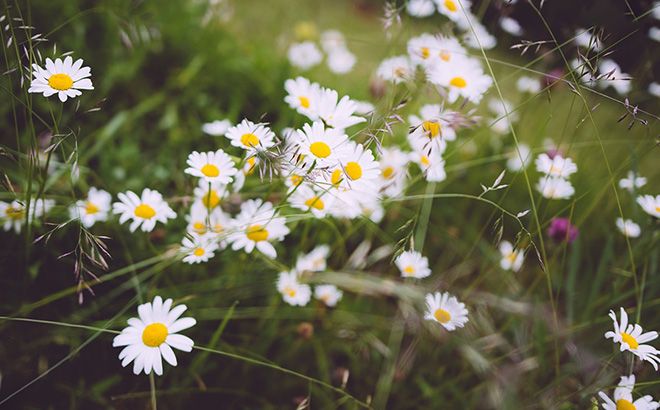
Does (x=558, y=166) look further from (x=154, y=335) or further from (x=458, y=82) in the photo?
(x=154, y=335)

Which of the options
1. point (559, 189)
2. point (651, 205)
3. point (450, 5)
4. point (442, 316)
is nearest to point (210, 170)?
point (442, 316)

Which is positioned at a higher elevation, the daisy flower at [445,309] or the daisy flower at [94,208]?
the daisy flower at [94,208]

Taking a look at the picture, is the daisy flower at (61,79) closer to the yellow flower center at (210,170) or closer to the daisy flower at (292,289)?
the yellow flower center at (210,170)

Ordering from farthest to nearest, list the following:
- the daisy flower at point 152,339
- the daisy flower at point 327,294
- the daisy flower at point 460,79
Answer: the daisy flower at point 327,294 < the daisy flower at point 460,79 < the daisy flower at point 152,339

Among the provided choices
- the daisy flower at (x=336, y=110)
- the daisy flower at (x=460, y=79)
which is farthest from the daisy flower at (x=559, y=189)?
the daisy flower at (x=336, y=110)

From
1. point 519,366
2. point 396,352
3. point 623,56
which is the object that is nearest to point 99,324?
point 396,352

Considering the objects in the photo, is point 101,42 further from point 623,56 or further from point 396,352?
point 623,56

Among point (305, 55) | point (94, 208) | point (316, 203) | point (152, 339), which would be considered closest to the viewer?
point (152, 339)
